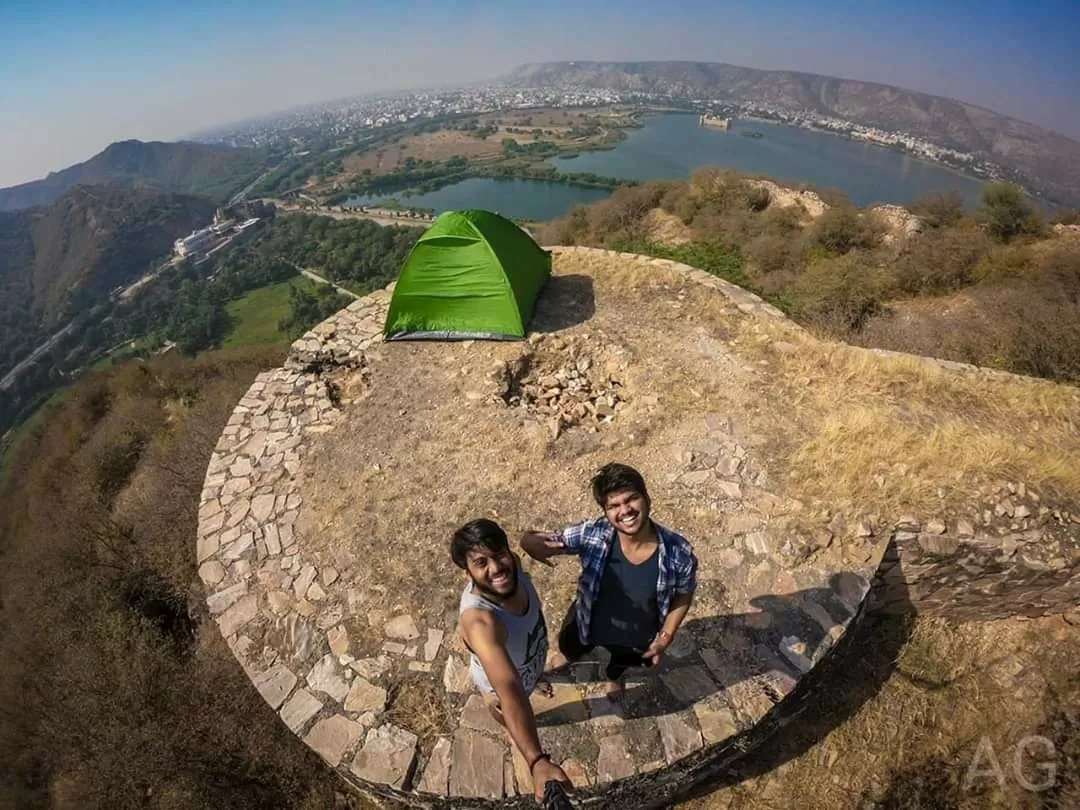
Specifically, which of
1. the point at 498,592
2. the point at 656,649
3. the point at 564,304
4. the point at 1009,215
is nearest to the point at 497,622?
the point at 498,592

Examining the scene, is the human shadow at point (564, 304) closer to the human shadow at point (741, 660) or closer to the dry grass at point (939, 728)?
the human shadow at point (741, 660)

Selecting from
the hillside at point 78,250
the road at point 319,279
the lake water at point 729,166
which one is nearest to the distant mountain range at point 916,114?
the lake water at point 729,166

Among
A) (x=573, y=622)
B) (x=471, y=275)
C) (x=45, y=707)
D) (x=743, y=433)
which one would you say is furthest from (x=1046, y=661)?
(x=45, y=707)

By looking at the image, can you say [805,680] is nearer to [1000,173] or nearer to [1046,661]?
[1046,661]

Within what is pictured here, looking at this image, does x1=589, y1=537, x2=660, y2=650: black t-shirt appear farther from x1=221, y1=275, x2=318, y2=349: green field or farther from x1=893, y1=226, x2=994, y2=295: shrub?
x1=221, y1=275, x2=318, y2=349: green field

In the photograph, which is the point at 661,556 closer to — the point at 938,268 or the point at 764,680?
the point at 764,680

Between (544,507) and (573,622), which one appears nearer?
(573,622)

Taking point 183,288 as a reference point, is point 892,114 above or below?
above

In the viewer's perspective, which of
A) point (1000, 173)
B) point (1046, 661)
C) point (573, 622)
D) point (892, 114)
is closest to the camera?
point (573, 622)
